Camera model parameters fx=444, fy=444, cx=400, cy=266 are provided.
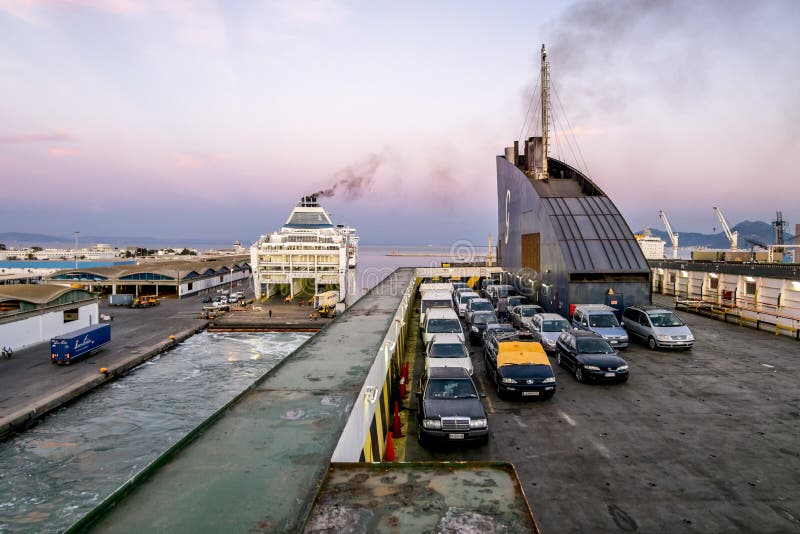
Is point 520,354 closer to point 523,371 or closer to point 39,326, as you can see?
point 523,371

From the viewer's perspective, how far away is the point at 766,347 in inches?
741

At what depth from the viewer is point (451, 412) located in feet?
33.1

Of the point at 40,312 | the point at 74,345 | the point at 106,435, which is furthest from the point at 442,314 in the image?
the point at 40,312

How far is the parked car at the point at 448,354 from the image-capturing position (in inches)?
558

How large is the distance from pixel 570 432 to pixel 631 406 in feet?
9.47

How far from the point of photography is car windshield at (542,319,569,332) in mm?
19422

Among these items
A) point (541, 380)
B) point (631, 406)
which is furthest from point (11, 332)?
point (631, 406)

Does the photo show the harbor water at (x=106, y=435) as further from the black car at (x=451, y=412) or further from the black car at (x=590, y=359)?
the black car at (x=590, y=359)

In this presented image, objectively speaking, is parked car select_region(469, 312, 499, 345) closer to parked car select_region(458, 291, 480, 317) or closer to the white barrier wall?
parked car select_region(458, 291, 480, 317)

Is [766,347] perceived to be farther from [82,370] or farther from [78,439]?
[82,370]

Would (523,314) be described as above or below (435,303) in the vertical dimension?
below

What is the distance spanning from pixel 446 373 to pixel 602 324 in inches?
423

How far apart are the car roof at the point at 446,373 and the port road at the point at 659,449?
140 centimetres

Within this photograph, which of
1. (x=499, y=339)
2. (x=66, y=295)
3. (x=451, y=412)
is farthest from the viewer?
(x=66, y=295)
